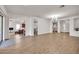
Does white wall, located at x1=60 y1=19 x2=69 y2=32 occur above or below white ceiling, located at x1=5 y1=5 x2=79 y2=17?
below

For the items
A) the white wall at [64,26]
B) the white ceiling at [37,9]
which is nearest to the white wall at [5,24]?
the white ceiling at [37,9]

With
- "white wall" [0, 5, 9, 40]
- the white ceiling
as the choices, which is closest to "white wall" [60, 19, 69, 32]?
the white ceiling

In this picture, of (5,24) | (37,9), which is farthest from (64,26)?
(5,24)

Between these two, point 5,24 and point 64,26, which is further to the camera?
point 64,26

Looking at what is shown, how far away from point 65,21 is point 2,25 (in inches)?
84.2

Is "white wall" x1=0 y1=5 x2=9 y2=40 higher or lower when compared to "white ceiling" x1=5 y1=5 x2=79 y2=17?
lower

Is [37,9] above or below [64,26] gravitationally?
above

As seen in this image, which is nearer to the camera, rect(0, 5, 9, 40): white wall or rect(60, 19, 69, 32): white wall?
rect(0, 5, 9, 40): white wall

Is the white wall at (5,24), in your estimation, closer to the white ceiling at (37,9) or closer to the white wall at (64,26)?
the white ceiling at (37,9)

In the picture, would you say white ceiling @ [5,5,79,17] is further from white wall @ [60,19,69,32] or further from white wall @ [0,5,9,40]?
white wall @ [60,19,69,32]

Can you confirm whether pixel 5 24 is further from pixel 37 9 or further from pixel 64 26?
pixel 64 26
